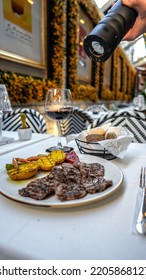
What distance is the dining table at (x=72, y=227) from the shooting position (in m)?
0.28

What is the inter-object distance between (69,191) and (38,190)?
56 millimetres

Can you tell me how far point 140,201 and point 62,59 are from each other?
284cm

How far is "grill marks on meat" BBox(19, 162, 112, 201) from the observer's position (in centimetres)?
38

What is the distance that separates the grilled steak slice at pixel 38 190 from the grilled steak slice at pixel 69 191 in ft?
0.06

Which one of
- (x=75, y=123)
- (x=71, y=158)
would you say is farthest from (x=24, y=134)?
(x=75, y=123)

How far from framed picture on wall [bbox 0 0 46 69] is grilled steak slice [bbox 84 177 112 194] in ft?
5.81

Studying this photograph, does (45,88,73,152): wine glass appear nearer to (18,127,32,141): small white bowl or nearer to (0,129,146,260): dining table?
(18,127,32,141): small white bowl

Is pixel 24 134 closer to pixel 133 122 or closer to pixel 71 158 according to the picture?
pixel 71 158

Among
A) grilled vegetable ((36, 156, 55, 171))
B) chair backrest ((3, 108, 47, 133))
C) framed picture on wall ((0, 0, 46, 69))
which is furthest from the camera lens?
framed picture on wall ((0, 0, 46, 69))

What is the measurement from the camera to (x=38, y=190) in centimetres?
39

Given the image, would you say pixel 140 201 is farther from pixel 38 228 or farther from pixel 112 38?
pixel 112 38

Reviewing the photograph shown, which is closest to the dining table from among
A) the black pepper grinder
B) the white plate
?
the white plate

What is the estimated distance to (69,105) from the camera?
0.88 meters
